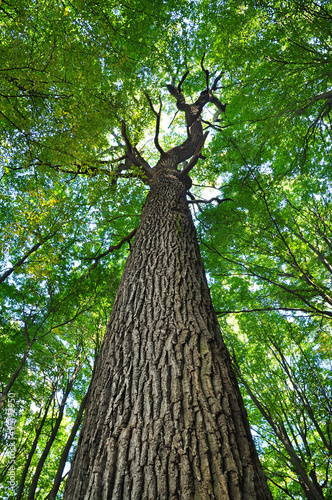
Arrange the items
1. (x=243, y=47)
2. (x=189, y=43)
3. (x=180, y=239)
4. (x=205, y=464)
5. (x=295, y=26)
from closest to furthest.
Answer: (x=205, y=464)
(x=180, y=239)
(x=295, y=26)
(x=243, y=47)
(x=189, y=43)

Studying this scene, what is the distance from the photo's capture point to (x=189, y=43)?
666 centimetres

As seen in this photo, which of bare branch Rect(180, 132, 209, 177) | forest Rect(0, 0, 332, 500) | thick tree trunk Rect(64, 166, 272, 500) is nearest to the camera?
thick tree trunk Rect(64, 166, 272, 500)

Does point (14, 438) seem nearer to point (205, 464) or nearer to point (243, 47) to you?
point (205, 464)

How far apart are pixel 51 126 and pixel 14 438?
21.6 feet

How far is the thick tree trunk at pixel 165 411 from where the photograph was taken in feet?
3.78

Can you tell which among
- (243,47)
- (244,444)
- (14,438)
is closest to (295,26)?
(243,47)

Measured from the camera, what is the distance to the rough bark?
1.15 m

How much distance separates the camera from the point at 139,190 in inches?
245

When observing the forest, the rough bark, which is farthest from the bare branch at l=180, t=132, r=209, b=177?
the rough bark

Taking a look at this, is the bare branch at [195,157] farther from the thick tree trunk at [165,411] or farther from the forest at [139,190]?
the thick tree trunk at [165,411]

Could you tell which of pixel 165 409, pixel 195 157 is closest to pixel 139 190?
pixel 195 157

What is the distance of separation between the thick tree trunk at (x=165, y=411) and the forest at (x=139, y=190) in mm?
70

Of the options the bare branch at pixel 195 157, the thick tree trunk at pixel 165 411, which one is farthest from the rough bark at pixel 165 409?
the bare branch at pixel 195 157

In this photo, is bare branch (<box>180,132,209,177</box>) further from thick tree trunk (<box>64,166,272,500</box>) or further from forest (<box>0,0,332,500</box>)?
thick tree trunk (<box>64,166,272,500</box>)
